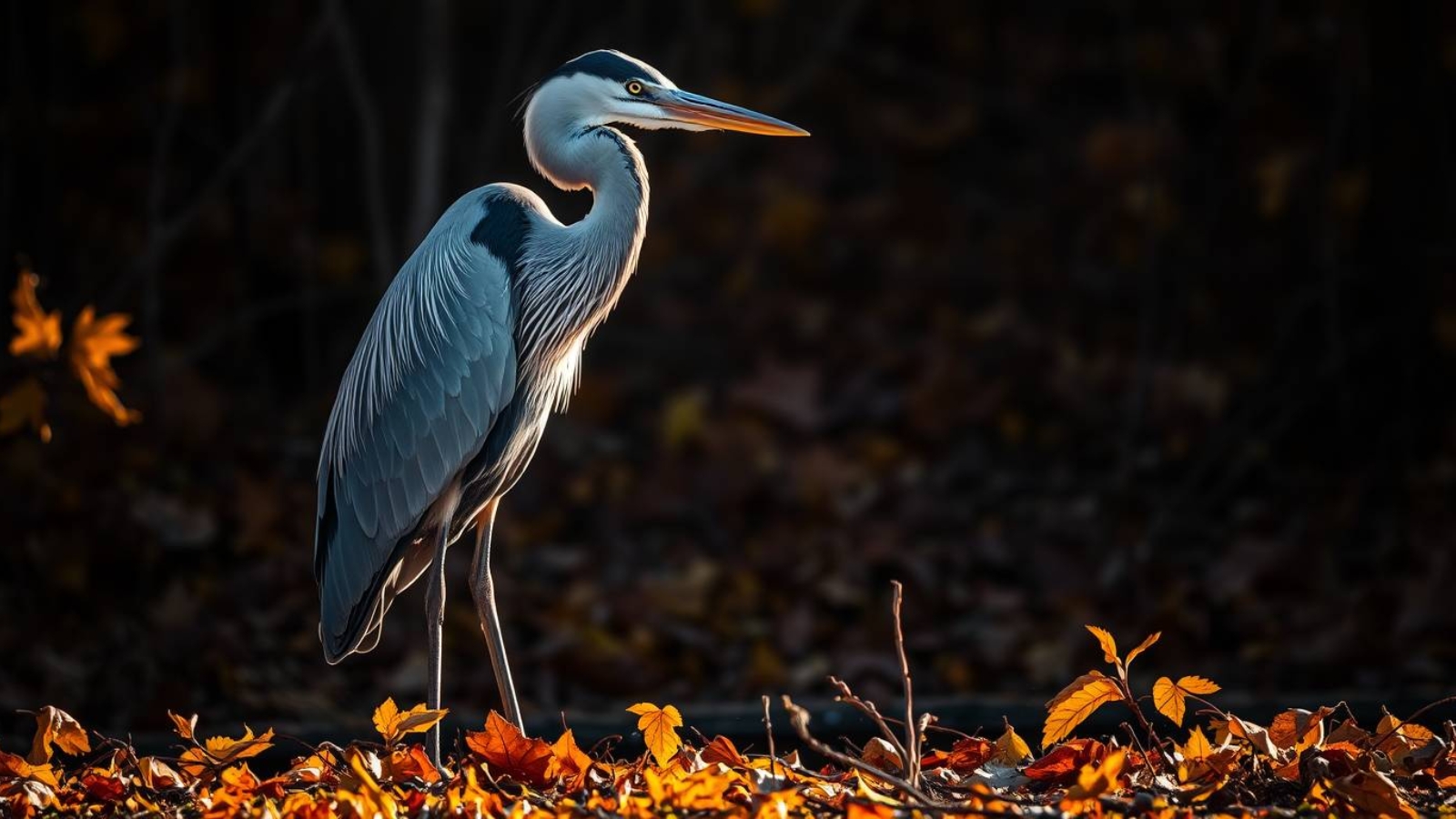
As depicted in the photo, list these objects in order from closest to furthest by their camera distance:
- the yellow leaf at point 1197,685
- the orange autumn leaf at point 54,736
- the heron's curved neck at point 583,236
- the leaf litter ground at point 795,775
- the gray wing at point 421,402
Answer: the leaf litter ground at point 795,775 → the yellow leaf at point 1197,685 → the orange autumn leaf at point 54,736 → the gray wing at point 421,402 → the heron's curved neck at point 583,236

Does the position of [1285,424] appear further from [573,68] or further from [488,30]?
[488,30]

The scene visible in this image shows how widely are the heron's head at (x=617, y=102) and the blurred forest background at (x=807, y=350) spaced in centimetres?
163

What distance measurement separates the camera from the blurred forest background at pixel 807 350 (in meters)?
6.07

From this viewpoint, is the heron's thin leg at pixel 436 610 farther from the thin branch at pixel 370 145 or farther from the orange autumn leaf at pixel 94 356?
the thin branch at pixel 370 145

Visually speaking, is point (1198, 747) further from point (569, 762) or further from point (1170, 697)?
point (569, 762)

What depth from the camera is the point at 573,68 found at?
14.7 ft

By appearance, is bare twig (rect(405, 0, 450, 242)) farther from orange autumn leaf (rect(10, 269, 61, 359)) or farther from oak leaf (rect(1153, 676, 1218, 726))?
oak leaf (rect(1153, 676, 1218, 726))

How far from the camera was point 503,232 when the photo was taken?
14.7ft

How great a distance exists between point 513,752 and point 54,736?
948 mm

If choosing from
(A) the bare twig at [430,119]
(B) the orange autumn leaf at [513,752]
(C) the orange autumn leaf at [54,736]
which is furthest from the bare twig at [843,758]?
(A) the bare twig at [430,119]

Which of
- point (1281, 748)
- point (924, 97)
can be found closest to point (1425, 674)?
point (1281, 748)

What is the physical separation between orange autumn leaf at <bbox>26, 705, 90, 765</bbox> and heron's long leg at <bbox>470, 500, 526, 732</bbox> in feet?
3.30

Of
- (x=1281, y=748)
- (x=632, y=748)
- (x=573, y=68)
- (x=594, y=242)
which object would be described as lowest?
(x=632, y=748)

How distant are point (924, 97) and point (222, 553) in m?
5.59
